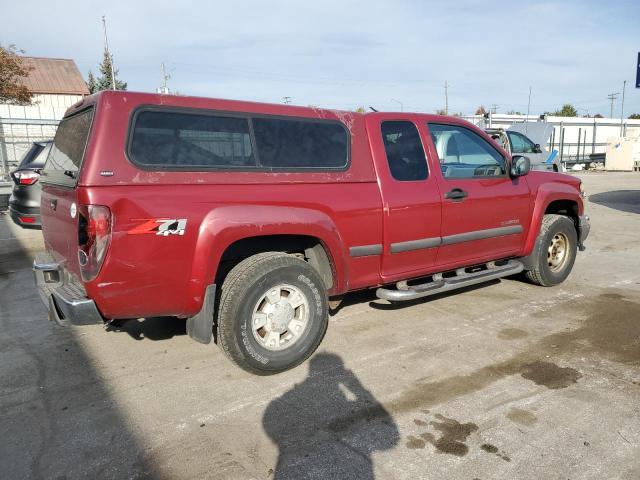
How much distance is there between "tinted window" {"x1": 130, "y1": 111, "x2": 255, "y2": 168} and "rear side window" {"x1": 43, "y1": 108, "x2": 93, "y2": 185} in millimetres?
358

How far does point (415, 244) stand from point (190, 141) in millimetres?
2110

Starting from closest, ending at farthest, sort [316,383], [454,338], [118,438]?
[118,438], [316,383], [454,338]

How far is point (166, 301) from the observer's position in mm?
3361

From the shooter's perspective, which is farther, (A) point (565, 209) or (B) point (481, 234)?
(A) point (565, 209)

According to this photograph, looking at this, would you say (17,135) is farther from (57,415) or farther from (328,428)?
(328,428)

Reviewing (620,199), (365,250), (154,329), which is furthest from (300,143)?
(620,199)

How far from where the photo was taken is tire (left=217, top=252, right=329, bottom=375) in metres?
3.55

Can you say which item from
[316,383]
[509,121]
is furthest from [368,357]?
[509,121]

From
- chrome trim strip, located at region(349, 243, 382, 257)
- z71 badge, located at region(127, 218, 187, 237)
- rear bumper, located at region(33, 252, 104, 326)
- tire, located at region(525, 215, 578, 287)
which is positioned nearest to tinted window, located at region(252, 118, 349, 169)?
chrome trim strip, located at region(349, 243, 382, 257)

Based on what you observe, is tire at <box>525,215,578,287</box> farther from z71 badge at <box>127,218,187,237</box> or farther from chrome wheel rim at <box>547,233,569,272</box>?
z71 badge at <box>127,218,187,237</box>

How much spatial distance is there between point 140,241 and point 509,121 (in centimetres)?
4086

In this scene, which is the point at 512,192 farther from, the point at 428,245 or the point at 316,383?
the point at 316,383

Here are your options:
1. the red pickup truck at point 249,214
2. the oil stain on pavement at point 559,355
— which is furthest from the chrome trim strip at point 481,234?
the oil stain on pavement at point 559,355

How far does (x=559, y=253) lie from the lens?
20.1 ft
